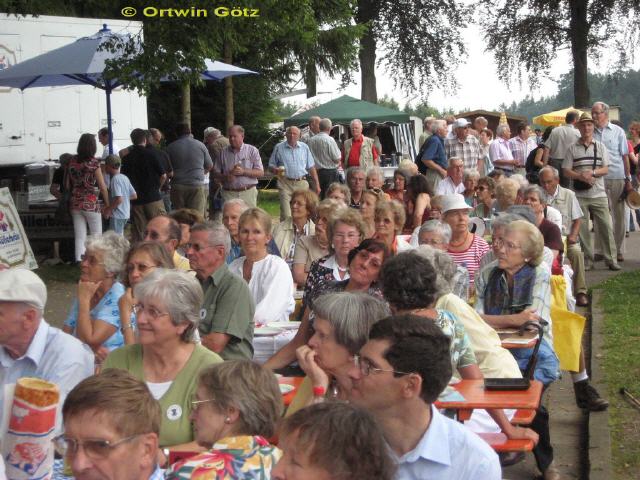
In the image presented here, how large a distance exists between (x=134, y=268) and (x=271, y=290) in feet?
4.92

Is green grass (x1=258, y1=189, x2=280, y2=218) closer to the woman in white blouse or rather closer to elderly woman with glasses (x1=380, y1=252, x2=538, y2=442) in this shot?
the woman in white blouse

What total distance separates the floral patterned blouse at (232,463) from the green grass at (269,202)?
20.5 metres

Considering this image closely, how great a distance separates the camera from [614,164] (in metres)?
14.3

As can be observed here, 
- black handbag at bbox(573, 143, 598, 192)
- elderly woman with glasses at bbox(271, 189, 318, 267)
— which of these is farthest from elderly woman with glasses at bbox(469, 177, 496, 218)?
black handbag at bbox(573, 143, 598, 192)

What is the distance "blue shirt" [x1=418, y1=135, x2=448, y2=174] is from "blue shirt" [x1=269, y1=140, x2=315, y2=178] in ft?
6.28

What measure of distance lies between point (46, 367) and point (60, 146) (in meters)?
14.0

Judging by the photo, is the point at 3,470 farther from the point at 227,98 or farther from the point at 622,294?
the point at 227,98

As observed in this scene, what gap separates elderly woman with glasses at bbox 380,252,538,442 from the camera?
198 inches

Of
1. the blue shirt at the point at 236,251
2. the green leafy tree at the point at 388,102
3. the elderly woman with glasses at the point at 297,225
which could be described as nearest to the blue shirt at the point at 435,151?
the elderly woman with glasses at the point at 297,225

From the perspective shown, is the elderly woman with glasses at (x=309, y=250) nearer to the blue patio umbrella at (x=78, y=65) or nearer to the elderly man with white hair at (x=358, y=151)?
the blue patio umbrella at (x=78, y=65)

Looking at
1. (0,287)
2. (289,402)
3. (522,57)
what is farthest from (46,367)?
(522,57)

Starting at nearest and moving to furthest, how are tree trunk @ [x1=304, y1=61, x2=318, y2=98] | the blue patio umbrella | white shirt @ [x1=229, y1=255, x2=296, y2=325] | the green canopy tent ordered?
white shirt @ [x1=229, y1=255, x2=296, y2=325], the blue patio umbrella, the green canopy tent, tree trunk @ [x1=304, y1=61, x2=318, y2=98]

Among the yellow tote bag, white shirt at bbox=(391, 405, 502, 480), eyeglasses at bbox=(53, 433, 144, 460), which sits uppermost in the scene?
eyeglasses at bbox=(53, 433, 144, 460)

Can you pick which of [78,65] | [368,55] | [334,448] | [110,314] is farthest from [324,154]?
[368,55]
